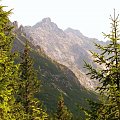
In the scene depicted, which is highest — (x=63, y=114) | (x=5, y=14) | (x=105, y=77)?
(x=5, y=14)

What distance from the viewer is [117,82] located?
1553 centimetres

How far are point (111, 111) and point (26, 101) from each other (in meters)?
18.2

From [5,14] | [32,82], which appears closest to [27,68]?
[32,82]

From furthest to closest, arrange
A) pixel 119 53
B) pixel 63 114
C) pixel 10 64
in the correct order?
1. pixel 63 114
2. pixel 10 64
3. pixel 119 53

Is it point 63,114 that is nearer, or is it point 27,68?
point 27,68

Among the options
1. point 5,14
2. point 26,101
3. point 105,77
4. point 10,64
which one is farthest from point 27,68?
point 105,77

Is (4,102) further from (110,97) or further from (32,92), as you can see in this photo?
(32,92)

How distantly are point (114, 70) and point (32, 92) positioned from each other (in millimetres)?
18741

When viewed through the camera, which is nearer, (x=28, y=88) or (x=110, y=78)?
(x=110, y=78)

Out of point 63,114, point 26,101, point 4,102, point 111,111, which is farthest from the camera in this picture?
point 63,114

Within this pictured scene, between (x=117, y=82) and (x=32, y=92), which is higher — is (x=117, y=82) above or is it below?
above

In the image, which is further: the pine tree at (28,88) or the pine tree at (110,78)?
the pine tree at (28,88)

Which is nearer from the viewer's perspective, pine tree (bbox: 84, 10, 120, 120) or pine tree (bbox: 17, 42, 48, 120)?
pine tree (bbox: 84, 10, 120, 120)

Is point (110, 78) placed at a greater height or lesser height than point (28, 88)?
greater
